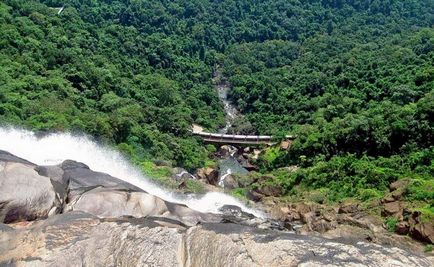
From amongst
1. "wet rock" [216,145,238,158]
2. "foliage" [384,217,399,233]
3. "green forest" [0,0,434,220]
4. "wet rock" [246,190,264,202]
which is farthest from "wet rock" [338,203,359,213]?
"wet rock" [216,145,238,158]

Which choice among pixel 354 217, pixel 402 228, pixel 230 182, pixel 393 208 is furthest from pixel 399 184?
pixel 230 182

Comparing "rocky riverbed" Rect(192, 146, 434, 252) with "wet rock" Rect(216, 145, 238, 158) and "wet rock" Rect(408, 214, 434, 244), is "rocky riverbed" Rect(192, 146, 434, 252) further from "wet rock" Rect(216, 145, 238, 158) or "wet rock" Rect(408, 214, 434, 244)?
"wet rock" Rect(216, 145, 238, 158)

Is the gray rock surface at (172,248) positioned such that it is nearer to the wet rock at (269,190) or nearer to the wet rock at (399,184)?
the wet rock at (399,184)

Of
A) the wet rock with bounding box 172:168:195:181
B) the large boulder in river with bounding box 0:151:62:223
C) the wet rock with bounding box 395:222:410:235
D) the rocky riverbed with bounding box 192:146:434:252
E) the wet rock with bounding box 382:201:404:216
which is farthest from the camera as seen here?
the wet rock with bounding box 172:168:195:181

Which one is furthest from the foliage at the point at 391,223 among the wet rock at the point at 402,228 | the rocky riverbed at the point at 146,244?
the rocky riverbed at the point at 146,244

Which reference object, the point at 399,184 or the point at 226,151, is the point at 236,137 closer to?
the point at 226,151

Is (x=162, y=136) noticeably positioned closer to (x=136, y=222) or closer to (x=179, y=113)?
(x=179, y=113)
